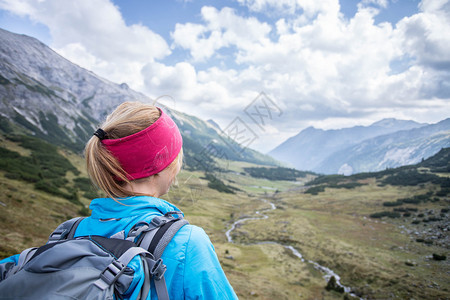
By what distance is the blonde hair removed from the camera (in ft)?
7.94

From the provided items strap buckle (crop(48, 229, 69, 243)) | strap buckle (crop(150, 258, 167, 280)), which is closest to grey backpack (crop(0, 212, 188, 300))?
strap buckle (crop(150, 258, 167, 280))

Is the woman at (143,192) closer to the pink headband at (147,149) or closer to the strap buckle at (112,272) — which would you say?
the pink headband at (147,149)

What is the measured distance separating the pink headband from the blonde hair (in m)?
0.07

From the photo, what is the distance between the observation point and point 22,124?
93438mm

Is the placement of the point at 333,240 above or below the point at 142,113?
below

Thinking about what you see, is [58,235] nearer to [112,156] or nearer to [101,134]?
[112,156]

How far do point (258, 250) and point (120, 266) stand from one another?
1713 inches

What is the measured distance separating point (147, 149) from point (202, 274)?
4.71 feet

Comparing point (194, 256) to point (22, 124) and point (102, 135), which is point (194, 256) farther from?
point (22, 124)

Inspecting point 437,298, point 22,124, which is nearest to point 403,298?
point 437,298

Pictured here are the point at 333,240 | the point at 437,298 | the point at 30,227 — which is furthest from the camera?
the point at 333,240

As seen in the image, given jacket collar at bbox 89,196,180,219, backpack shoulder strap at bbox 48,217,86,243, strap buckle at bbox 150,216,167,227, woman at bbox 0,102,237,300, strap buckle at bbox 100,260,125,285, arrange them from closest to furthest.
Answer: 1. strap buckle at bbox 100,260,125,285
2. woman at bbox 0,102,237,300
3. strap buckle at bbox 150,216,167,227
4. jacket collar at bbox 89,196,180,219
5. backpack shoulder strap at bbox 48,217,86,243

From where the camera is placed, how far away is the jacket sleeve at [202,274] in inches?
72.8

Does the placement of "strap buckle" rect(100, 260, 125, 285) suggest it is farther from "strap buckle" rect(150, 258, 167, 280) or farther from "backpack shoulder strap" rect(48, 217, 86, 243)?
"backpack shoulder strap" rect(48, 217, 86, 243)
